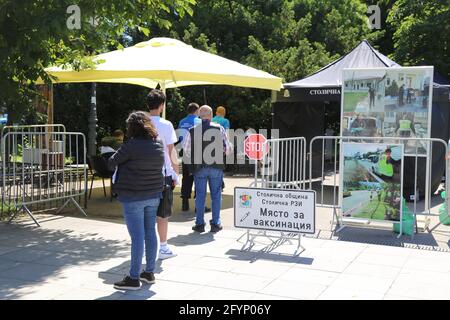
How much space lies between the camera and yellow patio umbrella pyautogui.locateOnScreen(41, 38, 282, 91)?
9422 mm

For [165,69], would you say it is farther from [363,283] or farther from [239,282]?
[363,283]

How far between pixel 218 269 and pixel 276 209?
1280 millimetres

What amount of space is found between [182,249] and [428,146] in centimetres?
416

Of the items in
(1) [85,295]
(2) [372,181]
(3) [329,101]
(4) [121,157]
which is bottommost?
(1) [85,295]

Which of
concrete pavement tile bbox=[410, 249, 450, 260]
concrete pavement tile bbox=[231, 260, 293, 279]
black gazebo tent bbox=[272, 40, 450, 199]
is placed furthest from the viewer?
black gazebo tent bbox=[272, 40, 450, 199]

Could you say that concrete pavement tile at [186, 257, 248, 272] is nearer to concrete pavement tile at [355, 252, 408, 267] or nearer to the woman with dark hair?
the woman with dark hair

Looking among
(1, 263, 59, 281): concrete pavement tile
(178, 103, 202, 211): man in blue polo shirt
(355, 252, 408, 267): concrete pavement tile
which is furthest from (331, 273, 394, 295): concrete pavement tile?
(178, 103, 202, 211): man in blue polo shirt

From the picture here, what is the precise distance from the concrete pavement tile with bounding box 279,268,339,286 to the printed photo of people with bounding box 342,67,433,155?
3705mm

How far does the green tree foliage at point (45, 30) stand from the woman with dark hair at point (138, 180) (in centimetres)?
231

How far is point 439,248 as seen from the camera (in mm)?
7379

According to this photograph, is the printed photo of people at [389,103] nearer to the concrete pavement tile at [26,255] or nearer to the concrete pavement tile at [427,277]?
the concrete pavement tile at [427,277]

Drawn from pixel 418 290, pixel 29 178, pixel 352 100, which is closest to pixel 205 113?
pixel 352 100

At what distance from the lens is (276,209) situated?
23.3ft
